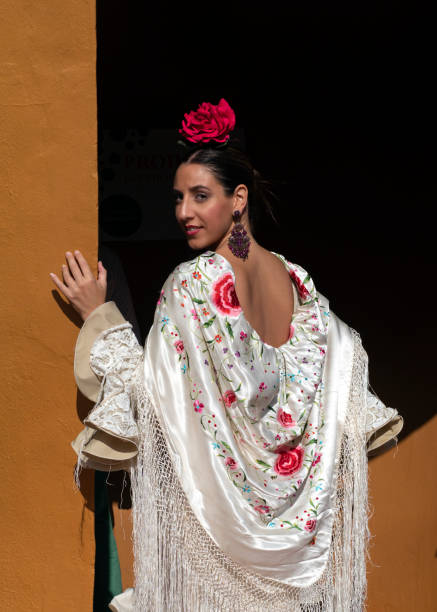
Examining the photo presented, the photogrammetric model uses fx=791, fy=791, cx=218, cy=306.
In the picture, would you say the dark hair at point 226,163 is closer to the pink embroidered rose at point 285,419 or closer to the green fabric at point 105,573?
the pink embroidered rose at point 285,419

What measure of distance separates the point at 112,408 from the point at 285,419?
0.54 metres

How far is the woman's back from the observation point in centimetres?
239

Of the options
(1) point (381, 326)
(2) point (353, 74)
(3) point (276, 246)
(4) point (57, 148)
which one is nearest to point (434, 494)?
(1) point (381, 326)

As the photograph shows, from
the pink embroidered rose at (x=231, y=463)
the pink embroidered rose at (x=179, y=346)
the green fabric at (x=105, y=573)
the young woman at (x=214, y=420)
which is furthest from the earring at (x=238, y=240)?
the green fabric at (x=105, y=573)

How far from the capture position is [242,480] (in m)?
2.33

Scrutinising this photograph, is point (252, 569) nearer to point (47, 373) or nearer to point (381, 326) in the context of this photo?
point (47, 373)

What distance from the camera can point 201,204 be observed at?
2391 millimetres

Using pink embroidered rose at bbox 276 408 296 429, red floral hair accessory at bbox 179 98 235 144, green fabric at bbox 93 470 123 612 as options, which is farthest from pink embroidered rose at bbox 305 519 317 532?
red floral hair accessory at bbox 179 98 235 144

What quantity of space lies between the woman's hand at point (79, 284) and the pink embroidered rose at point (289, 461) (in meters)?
0.73

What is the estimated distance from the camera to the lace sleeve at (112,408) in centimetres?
221

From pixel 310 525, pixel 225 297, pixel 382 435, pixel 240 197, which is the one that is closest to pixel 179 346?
pixel 225 297

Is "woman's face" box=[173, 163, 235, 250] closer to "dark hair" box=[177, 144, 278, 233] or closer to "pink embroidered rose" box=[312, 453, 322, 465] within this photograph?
"dark hair" box=[177, 144, 278, 233]

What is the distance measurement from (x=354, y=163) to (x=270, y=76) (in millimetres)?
607

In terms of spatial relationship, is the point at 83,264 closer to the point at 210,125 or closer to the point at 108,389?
→ the point at 108,389
